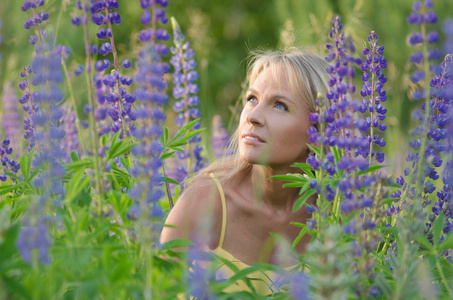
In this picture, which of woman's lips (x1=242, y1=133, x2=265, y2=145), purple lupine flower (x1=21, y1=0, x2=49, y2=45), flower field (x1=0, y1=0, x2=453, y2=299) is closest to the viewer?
flower field (x1=0, y1=0, x2=453, y2=299)

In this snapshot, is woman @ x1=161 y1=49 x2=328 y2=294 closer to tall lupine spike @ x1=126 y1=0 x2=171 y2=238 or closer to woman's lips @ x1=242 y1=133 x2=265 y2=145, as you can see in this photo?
woman's lips @ x1=242 y1=133 x2=265 y2=145

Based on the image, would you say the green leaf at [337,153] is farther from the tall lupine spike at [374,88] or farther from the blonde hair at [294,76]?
the blonde hair at [294,76]

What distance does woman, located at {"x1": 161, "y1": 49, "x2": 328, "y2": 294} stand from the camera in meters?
3.04

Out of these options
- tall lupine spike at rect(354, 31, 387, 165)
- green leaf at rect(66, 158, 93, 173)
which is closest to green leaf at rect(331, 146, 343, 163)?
tall lupine spike at rect(354, 31, 387, 165)

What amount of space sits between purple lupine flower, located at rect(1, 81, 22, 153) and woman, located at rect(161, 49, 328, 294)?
2.00 meters

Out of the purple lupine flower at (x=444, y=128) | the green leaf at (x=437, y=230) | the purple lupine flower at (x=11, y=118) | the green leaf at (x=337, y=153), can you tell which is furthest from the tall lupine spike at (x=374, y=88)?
the purple lupine flower at (x=11, y=118)

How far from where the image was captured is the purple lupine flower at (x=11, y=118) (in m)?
4.69

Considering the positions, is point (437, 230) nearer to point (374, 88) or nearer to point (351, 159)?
point (351, 159)

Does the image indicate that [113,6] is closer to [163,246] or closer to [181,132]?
[181,132]

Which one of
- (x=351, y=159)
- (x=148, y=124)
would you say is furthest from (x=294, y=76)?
(x=148, y=124)

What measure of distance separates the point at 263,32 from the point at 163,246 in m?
15.3

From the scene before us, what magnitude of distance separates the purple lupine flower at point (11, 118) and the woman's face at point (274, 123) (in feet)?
7.44

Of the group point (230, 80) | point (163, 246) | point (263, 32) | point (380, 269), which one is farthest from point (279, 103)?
point (263, 32)

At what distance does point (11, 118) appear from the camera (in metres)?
4.78
